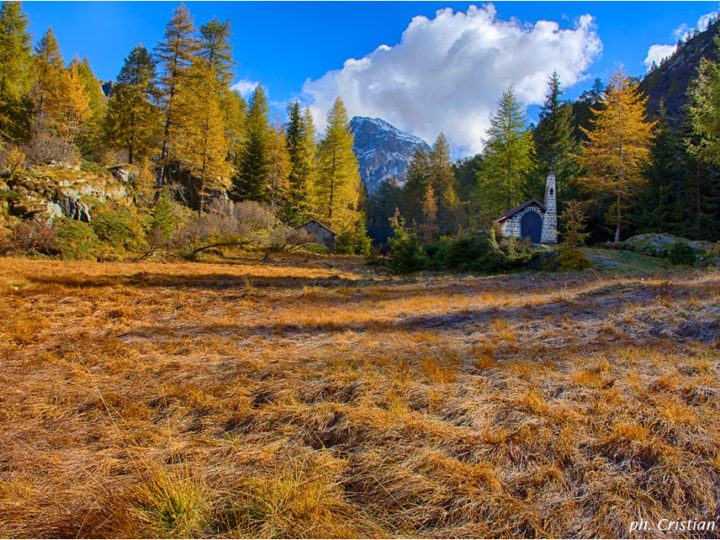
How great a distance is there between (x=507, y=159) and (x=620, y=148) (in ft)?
26.3

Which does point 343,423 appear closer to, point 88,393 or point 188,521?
point 188,521

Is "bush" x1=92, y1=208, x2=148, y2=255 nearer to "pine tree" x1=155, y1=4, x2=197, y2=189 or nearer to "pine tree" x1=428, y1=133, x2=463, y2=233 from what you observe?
"pine tree" x1=155, y1=4, x2=197, y2=189

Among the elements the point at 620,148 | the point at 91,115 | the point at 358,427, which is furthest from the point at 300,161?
the point at 358,427

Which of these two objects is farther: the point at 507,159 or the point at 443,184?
the point at 443,184

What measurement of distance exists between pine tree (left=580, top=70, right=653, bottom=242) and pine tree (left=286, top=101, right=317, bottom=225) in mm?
25311

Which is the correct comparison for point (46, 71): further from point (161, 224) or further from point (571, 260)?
point (571, 260)

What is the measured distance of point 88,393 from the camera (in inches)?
121

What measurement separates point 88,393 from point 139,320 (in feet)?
10.1

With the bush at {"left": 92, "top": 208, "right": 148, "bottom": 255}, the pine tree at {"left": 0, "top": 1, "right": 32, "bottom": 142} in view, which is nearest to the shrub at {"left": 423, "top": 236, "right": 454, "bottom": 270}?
the bush at {"left": 92, "top": 208, "right": 148, "bottom": 255}

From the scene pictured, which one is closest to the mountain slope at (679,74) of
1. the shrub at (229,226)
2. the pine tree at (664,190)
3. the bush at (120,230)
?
the pine tree at (664,190)

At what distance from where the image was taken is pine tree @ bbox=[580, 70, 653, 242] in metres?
24.0

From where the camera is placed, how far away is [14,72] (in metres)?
25.2

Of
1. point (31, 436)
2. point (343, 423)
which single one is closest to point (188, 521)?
point (343, 423)

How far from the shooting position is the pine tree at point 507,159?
28.5 m
